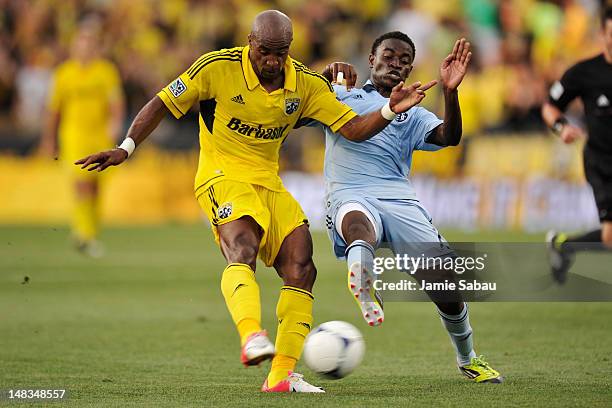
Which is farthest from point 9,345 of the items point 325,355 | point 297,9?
point 297,9

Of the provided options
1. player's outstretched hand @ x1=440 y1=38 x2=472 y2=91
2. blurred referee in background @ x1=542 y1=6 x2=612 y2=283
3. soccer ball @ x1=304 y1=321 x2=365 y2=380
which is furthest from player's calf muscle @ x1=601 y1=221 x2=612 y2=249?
soccer ball @ x1=304 y1=321 x2=365 y2=380

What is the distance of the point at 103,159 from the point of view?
23.0 feet

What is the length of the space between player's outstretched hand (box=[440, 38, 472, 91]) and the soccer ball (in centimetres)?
169

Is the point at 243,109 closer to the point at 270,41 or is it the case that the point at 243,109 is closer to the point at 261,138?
the point at 261,138

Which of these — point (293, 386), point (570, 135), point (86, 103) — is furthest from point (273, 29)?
point (86, 103)

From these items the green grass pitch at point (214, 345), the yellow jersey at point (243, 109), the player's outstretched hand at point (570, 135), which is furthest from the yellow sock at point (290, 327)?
the player's outstretched hand at point (570, 135)

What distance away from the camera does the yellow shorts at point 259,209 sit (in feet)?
23.6

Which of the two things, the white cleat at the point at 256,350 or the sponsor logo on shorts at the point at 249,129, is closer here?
the white cleat at the point at 256,350

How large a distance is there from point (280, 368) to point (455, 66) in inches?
84.0

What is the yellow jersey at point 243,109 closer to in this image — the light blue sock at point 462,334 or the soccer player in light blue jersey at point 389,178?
the soccer player in light blue jersey at point 389,178

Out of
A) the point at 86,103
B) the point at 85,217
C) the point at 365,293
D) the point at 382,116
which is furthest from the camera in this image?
the point at 86,103

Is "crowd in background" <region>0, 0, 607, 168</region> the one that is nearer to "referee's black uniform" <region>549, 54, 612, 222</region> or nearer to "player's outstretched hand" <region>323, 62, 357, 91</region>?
"referee's black uniform" <region>549, 54, 612, 222</region>

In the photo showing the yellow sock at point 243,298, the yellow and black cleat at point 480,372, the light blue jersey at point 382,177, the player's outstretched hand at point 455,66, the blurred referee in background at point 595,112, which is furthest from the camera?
the blurred referee in background at point 595,112

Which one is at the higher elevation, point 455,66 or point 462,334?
point 455,66
